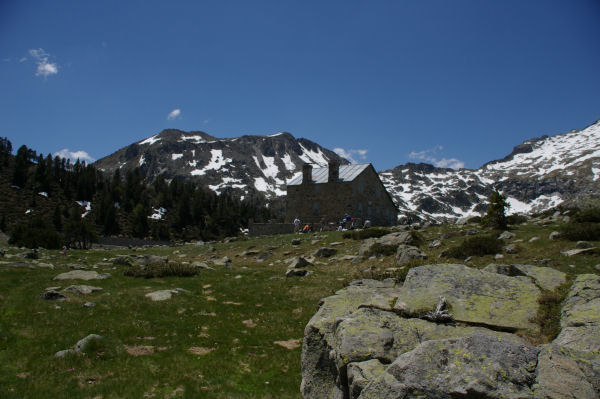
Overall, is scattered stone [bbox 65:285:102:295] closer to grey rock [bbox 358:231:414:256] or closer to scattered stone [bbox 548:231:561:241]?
grey rock [bbox 358:231:414:256]

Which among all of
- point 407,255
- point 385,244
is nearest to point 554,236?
point 407,255

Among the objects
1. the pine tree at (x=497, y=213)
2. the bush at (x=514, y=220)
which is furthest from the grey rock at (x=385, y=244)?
the bush at (x=514, y=220)

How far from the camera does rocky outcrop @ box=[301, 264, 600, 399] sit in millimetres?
4352

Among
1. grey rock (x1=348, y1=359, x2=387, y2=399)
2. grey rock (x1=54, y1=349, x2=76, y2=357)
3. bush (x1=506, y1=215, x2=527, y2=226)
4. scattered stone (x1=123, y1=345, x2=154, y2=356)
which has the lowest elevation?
scattered stone (x1=123, y1=345, x2=154, y2=356)

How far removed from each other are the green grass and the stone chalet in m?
27.3

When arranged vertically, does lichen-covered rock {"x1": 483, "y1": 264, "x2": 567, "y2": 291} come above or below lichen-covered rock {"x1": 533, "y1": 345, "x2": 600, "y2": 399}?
above

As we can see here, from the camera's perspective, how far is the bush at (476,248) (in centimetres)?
1927

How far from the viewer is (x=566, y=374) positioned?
4281mm

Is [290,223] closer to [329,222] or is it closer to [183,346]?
[329,222]

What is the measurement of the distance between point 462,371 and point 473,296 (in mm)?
3184

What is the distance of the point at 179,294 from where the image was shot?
15.9 meters

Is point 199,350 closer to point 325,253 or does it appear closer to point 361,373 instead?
point 361,373

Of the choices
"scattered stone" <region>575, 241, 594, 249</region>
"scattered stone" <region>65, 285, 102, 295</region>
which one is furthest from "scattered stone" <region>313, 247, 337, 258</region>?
"scattered stone" <region>65, 285, 102, 295</region>

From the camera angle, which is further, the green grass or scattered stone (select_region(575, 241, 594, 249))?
scattered stone (select_region(575, 241, 594, 249))
